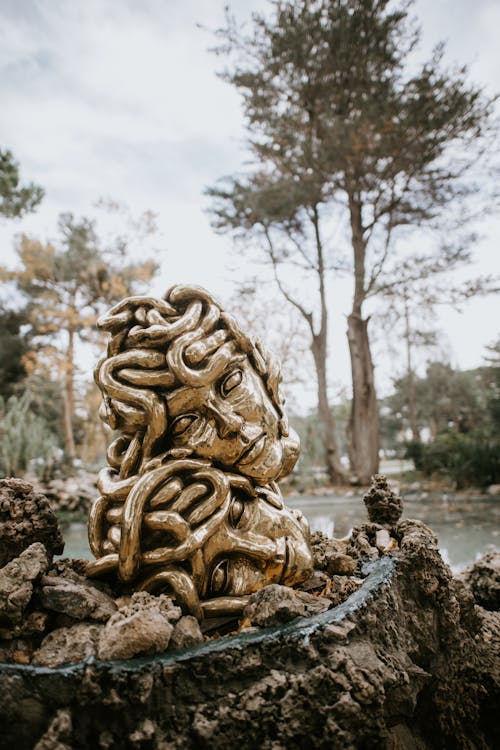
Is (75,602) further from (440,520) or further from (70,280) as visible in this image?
(70,280)

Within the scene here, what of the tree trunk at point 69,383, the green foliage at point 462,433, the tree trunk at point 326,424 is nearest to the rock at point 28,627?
Answer: the green foliage at point 462,433

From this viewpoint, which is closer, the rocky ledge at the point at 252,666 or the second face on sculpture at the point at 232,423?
the rocky ledge at the point at 252,666

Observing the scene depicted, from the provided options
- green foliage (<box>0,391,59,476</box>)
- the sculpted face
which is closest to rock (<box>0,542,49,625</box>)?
the sculpted face

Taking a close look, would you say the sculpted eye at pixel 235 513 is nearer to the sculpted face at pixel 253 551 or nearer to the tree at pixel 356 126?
the sculpted face at pixel 253 551

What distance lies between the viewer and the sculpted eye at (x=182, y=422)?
1.31 meters

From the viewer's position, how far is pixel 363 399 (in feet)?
30.8

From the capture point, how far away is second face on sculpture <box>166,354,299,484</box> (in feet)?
4.28

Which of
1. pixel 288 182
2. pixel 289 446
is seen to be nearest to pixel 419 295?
pixel 288 182

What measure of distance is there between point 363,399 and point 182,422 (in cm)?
839

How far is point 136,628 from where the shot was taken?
0.91 meters

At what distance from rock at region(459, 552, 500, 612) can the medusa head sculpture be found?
0.90 m

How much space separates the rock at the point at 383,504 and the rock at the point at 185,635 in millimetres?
852

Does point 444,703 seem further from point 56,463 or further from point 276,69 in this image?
point 276,69

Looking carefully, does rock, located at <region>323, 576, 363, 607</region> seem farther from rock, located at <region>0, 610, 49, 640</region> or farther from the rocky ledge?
rock, located at <region>0, 610, 49, 640</region>
